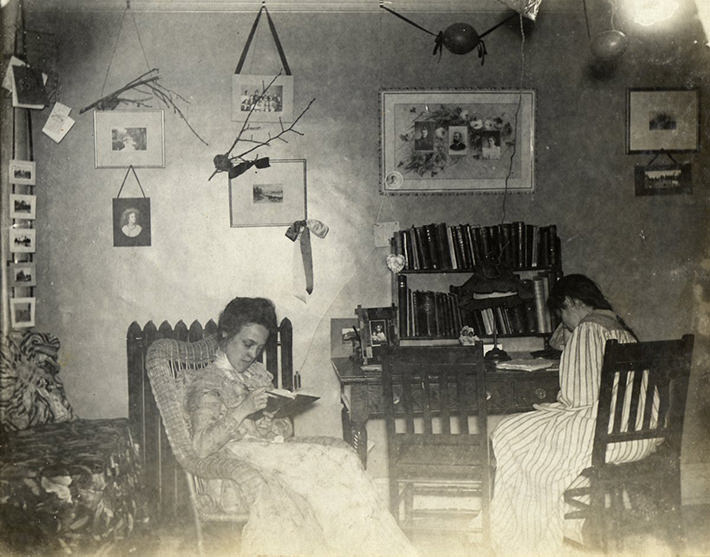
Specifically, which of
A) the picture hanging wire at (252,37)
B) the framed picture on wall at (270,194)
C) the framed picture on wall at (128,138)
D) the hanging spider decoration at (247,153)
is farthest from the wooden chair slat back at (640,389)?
the framed picture on wall at (128,138)

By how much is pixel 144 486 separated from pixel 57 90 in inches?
85.9

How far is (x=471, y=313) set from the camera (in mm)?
3869

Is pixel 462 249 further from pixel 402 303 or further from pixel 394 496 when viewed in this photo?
pixel 394 496

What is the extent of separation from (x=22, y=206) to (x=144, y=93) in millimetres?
897

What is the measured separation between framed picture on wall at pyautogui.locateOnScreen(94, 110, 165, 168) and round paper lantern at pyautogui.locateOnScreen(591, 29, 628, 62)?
2.40 m

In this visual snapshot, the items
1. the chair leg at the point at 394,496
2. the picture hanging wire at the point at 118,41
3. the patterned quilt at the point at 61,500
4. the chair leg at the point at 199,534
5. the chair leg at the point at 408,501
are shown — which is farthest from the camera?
the picture hanging wire at the point at 118,41

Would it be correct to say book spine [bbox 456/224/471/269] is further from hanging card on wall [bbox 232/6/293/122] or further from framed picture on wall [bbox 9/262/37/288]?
framed picture on wall [bbox 9/262/37/288]

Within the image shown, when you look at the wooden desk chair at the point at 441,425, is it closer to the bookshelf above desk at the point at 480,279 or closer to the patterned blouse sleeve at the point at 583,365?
the patterned blouse sleeve at the point at 583,365

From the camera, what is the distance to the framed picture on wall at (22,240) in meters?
3.60

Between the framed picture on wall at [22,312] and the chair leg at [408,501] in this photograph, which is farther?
the framed picture on wall at [22,312]

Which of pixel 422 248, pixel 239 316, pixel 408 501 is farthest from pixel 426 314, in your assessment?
pixel 239 316

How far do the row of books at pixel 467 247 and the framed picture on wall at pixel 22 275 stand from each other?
199 cm

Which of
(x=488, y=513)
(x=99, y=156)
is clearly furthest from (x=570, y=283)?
(x=99, y=156)

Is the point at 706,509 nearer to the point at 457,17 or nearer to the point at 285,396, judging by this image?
the point at 285,396
